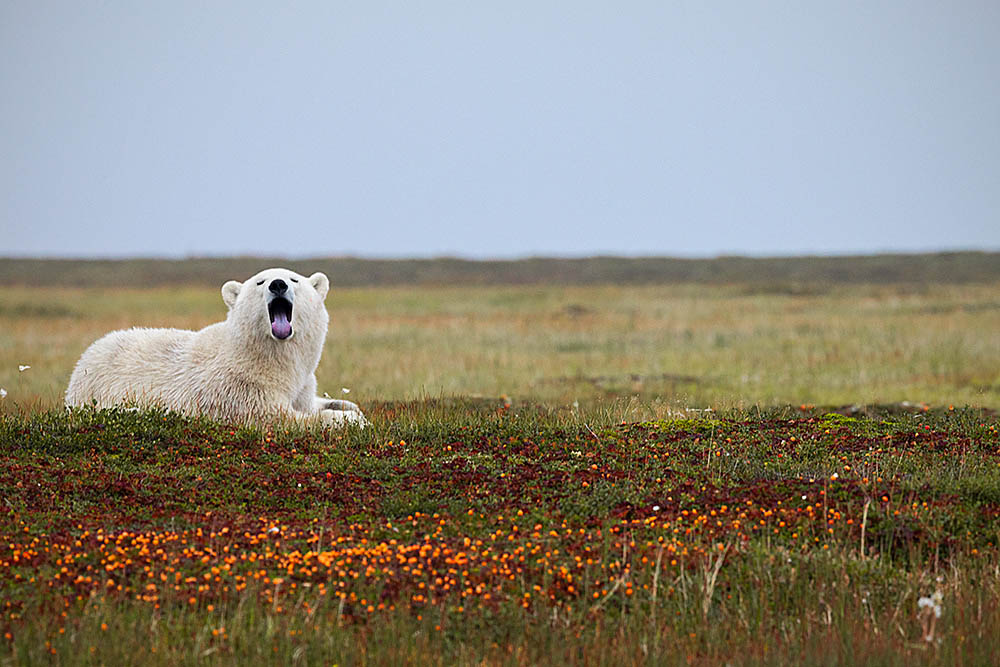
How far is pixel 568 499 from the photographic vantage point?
7.89 m

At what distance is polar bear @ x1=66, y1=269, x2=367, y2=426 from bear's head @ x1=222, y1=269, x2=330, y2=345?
10 mm

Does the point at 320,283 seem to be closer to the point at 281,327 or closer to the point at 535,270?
the point at 281,327

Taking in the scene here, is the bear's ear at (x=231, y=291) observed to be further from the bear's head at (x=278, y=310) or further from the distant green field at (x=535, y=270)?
the distant green field at (x=535, y=270)

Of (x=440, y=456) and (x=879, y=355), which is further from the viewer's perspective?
(x=879, y=355)

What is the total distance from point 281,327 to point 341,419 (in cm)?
112

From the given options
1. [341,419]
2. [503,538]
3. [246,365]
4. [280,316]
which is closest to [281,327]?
[280,316]

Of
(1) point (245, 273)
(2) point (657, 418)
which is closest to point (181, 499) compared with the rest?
(2) point (657, 418)

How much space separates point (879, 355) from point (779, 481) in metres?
17.5

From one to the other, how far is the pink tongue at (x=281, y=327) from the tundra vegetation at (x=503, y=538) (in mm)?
1159

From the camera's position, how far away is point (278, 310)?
10836mm

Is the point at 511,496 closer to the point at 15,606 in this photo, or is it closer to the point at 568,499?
the point at 568,499

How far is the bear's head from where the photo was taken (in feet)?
35.0

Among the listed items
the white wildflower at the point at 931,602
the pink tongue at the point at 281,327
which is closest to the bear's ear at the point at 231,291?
the pink tongue at the point at 281,327

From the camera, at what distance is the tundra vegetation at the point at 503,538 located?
5801 mm
